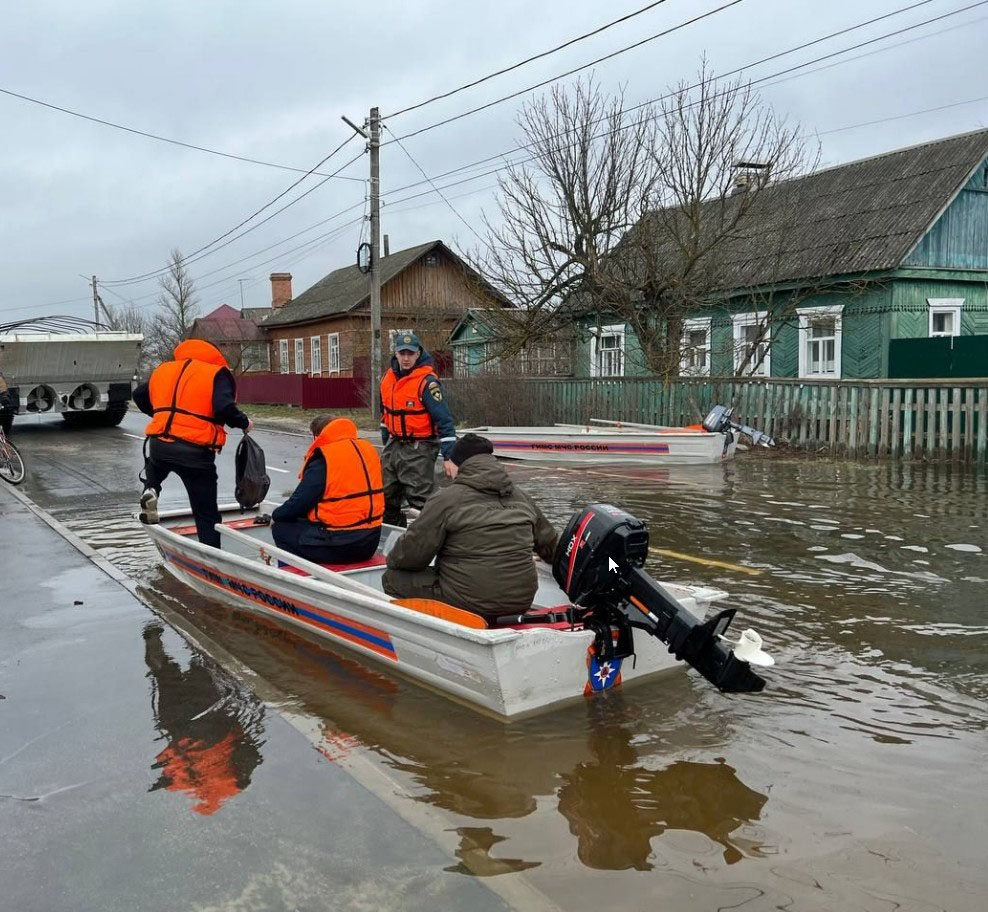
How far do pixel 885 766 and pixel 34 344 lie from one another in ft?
70.1

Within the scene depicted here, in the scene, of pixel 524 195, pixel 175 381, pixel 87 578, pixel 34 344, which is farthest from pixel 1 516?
pixel 524 195

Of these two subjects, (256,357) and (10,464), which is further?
(256,357)

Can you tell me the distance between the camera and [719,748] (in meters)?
4.47

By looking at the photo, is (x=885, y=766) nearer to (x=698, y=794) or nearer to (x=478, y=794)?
(x=698, y=794)

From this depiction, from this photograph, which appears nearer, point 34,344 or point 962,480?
point 962,480

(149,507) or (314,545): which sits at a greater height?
(149,507)

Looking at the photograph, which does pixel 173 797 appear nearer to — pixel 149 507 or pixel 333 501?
pixel 333 501

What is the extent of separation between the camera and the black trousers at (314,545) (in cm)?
662

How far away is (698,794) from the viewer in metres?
4.03

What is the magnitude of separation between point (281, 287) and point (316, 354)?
14946 mm

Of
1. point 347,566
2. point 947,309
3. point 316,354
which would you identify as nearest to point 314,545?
point 347,566

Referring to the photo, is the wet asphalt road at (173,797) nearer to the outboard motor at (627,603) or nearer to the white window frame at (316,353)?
the outboard motor at (627,603)

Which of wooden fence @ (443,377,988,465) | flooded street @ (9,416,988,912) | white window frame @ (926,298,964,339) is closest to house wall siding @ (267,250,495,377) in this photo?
wooden fence @ (443,377,988,465)

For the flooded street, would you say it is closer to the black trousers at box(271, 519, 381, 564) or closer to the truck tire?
A: the black trousers at box(271, 519, 381, 564)
